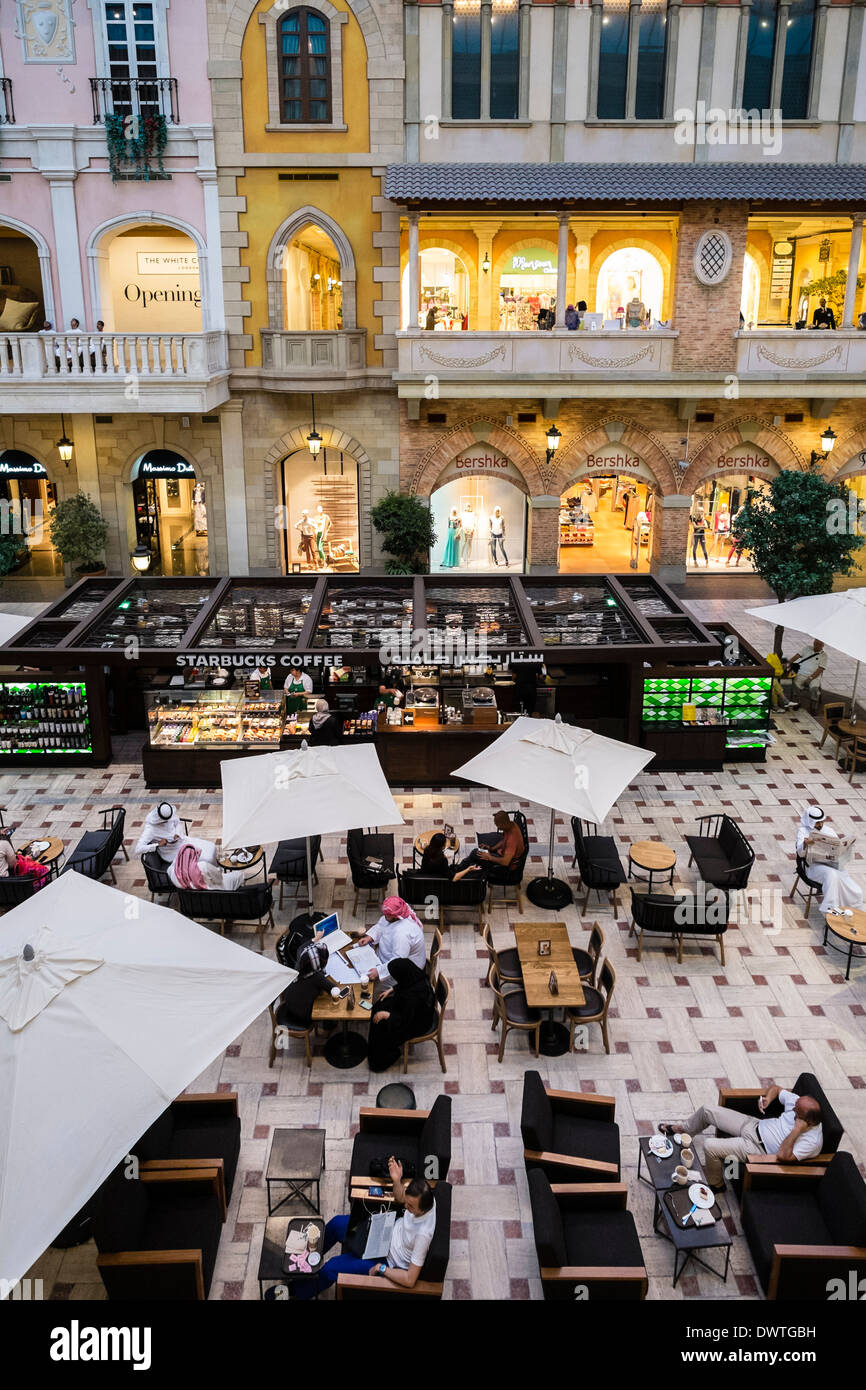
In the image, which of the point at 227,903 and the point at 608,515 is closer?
the point at 227,903

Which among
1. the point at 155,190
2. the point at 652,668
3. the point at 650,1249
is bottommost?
the point at 650,1249

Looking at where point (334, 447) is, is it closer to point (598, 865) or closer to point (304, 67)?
point (304, 67)

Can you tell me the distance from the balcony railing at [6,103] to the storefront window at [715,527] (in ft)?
55.0

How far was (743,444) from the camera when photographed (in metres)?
24.2

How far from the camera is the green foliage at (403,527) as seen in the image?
22906 mm

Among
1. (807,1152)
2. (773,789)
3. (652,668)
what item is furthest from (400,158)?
(807,1152)

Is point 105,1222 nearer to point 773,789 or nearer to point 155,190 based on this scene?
point 773,789

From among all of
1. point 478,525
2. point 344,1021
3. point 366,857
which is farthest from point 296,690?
point 478,525

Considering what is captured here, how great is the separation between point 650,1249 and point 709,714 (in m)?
9.58

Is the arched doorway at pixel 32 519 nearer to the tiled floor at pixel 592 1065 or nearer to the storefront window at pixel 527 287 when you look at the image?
the storefront window at pixel 527 287

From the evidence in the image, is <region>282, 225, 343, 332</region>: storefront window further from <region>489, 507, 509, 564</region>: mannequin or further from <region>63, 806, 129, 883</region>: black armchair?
<region>63, 806, 129, 883</region>: black armchair

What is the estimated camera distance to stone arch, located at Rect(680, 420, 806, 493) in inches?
945

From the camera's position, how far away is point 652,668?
1648cm

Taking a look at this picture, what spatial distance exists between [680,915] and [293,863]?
4612mm
